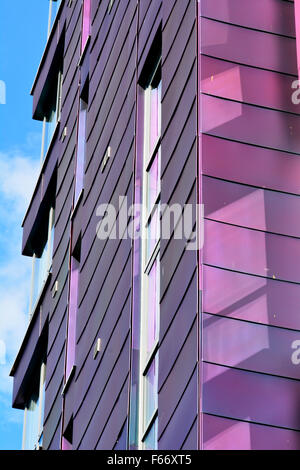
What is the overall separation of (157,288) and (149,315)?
17.0 inches

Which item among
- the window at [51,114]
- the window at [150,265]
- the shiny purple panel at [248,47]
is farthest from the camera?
the window at [51,114]

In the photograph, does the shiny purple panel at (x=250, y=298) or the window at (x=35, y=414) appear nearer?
the shiny purple panel at (x=250, y=298)

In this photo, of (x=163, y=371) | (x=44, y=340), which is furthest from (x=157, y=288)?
(x=44, y=340)

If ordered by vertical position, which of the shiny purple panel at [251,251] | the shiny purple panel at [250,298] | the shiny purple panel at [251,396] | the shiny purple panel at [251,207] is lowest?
the shiny purple panel at [251,396]

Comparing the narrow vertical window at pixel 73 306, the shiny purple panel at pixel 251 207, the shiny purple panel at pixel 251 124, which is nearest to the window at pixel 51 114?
the narrow vertical window at pixel 73 306

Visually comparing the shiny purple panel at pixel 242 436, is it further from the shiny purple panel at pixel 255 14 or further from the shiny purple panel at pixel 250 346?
the shiny purple panel at pixel 255 14

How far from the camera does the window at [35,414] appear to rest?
23.3 meters

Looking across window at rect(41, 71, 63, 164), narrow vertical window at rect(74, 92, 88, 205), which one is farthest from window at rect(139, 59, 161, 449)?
window at rect(41, 71, 63, 164)

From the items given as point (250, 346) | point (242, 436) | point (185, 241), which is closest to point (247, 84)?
point (185, 241)

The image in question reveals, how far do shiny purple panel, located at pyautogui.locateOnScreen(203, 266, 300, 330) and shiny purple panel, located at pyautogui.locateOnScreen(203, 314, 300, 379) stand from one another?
10 centimetres

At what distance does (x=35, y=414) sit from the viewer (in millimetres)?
24344

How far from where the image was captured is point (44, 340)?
2412 centimetres

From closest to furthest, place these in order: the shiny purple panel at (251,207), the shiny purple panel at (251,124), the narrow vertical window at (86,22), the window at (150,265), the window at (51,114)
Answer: the shiny purple panel at (251,207)
the shiny purple panel at (251,124)
the window at (150,265)
the narrow vertical window at (86,22)
the window at (51,114)

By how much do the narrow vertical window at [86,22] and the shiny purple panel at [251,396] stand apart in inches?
458
